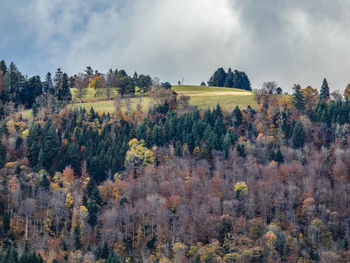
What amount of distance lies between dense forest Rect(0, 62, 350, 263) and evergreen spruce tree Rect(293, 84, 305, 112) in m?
0.38

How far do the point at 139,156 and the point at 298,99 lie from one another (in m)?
48.1

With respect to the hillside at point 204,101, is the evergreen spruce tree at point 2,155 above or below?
Answer: below

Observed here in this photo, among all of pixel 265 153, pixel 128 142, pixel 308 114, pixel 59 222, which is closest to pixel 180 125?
pixel 128 142

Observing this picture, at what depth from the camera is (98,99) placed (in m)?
171

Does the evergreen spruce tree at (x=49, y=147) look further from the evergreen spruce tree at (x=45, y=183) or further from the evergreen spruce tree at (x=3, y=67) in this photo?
the evergreen spruce tree at (x=3, y=67)

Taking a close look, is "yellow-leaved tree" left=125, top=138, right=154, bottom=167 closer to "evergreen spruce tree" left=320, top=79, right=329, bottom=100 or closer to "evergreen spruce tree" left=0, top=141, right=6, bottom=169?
"evergreen spruce tree" left=0, top=141, right=6, bottom=169

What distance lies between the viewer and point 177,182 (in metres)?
111

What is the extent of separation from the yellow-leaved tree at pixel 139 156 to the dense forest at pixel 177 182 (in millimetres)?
231

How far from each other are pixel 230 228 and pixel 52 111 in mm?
62889

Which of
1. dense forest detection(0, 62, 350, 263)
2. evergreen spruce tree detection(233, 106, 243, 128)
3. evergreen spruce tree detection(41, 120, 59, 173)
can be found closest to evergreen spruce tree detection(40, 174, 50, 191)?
dense forest detection(0, 62, 350, 263)

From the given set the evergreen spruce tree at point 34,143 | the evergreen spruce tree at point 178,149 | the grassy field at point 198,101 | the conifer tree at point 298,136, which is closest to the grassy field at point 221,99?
the grassy field at point 198,101

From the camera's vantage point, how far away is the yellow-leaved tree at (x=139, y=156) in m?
118

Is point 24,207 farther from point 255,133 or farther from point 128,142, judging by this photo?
point 255,133

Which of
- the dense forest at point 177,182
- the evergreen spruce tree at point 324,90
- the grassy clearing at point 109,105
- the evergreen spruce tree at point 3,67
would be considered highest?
the evergreen spruce tree at point 3,67
